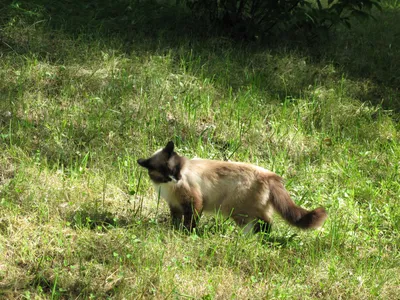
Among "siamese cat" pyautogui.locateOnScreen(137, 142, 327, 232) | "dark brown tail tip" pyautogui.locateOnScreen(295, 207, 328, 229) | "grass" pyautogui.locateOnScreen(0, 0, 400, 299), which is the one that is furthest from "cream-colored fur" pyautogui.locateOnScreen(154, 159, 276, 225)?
"dark brown tail tip" pyautogui.locateOnScreen(295, 207, 328, 229)

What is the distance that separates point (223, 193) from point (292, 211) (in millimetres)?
532

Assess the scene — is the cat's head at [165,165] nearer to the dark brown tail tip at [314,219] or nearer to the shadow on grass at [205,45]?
the dark brown tail tip at [314,219]

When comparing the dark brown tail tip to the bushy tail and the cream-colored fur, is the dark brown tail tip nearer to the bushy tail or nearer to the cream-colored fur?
the bushy tail

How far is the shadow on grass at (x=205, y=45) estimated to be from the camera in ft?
23.6

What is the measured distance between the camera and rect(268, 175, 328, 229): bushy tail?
4363 millimetres

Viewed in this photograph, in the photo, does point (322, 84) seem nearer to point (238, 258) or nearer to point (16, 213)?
point (238, 258)

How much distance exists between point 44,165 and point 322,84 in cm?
376

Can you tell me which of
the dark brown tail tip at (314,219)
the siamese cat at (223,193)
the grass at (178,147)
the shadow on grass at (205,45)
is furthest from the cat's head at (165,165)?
the shadow on grass at (205,45)

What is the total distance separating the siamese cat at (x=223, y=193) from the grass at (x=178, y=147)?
148 mm

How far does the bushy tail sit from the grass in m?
0.18

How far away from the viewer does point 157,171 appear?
14.5ft

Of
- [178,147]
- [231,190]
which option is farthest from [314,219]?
[178,147]

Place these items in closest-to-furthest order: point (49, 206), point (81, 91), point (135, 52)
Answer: point (49, 206) → point (81, 91) → point (135, 52)

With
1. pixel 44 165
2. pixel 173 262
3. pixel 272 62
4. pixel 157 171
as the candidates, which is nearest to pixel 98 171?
pixel 44 165
